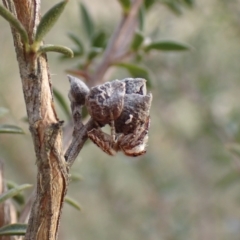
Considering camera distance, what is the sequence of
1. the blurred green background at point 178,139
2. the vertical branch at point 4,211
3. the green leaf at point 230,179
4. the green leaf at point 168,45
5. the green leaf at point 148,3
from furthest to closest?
the blurred green background at point 178,139 → the green leaf at point 230,179 → the green leaf at point 148,3 → the green leaf at point 168,45 → the vertical branch at point 4,211

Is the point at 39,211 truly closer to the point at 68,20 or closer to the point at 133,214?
the point at 133,214

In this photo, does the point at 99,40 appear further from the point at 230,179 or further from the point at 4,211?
the point at 230,179

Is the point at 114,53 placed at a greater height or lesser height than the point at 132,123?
greater

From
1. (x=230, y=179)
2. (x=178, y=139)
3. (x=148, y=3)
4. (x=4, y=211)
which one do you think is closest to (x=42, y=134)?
(x=4, y=211)

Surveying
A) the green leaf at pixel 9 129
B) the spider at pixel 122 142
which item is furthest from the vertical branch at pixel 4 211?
the spider at pixel 122 142

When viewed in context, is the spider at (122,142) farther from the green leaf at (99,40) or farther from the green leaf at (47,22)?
the green leaf at (99,40)

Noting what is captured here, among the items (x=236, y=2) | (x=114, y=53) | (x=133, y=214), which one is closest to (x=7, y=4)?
(x=114, y=53)
